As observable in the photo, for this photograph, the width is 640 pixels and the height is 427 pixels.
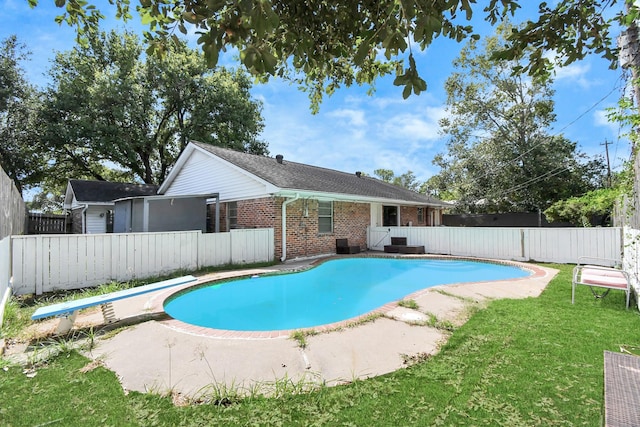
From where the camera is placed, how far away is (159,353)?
3.42 m

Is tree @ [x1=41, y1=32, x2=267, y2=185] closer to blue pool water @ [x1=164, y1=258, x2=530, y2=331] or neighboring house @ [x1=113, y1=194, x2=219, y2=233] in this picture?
neighboring house @ [x1=113, y1=194, x2=219, y2=233]

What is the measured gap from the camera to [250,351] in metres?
3.46

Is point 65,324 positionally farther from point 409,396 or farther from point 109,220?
point 109,220

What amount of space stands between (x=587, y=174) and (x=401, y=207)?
50.9 ft

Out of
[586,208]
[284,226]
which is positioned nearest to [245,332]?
[284,226]

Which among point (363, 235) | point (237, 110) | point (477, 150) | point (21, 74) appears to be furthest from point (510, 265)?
point (21, 74)

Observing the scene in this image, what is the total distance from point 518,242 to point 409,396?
10.7 metres

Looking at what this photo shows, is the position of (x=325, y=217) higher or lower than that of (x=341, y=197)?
lower

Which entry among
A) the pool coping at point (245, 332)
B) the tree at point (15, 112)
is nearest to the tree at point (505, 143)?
the pool coping at point (245, 332)

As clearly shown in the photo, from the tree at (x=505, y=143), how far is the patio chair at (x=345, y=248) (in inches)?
627

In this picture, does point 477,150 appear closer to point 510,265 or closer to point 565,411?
point 510,265

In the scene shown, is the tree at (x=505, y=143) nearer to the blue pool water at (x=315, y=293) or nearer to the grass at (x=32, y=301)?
the blue pool water at (x=315, y=293)

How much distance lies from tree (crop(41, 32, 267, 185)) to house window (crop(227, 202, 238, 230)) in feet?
40.4

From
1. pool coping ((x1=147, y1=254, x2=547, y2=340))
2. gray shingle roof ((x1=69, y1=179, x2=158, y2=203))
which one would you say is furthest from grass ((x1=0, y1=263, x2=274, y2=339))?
gray shingle roof ((x1=69, y1=179, x2=158, y2=203))
